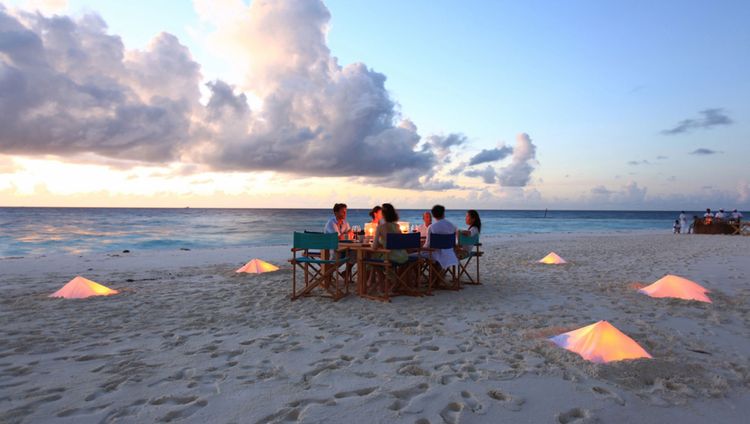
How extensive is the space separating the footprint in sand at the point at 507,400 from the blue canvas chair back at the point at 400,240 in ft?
9.44

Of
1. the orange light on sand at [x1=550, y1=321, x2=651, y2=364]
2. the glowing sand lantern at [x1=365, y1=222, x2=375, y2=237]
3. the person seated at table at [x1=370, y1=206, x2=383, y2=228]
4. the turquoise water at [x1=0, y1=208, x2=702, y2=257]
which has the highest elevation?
the person seated at table at [x1=370, y1=206, x2=383, y2=228]

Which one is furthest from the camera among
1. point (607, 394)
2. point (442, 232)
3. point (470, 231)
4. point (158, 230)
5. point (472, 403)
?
point (158, 230)

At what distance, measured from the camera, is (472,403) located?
8.74 feet

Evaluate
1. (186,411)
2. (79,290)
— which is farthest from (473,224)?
(79,290)

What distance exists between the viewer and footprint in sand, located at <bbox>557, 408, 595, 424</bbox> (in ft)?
8.04

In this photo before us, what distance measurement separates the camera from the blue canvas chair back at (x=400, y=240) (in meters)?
5.53

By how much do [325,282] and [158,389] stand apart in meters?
3.47

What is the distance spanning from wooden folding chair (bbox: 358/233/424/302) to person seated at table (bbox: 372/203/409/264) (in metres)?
0.08

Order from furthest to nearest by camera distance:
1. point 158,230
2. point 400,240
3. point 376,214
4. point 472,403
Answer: point 158,230 → point 376,214 → point 400,240 → point 472,403

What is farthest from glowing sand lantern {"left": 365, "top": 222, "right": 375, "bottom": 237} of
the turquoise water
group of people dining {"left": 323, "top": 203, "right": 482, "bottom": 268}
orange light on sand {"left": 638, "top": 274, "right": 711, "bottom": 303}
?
the turquoise water

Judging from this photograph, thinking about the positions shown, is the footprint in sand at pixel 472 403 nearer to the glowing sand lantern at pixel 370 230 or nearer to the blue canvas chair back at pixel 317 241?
the blue canvas chair back at pixel 317 241

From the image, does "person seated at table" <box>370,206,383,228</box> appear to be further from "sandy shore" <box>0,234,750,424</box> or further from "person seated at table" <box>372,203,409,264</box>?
"sandy shore" <box>0,234,750,424</box>

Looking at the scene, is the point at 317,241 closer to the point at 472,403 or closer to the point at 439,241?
the point at 439,241

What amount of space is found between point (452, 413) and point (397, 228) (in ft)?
11.3
